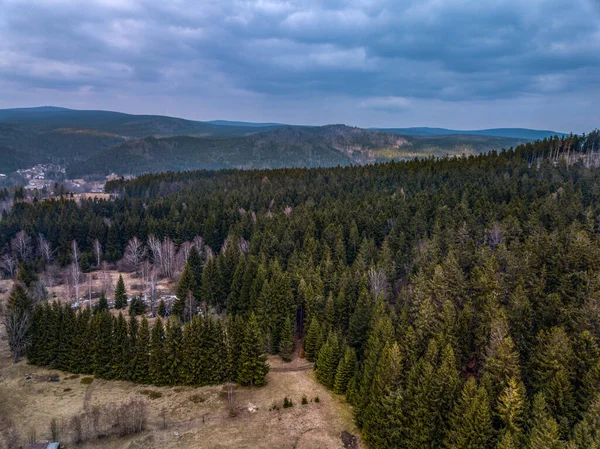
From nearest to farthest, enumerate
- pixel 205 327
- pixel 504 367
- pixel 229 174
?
pixel 504 367, pixel 205 327, pixel 229 174

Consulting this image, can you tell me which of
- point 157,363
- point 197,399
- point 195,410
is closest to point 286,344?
point 197,399

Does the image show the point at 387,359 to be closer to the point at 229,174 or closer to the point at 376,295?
the point at 376,295

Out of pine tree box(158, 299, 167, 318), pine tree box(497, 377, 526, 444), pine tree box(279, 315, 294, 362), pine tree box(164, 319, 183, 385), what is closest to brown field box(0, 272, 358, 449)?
pine tree box(164, 319, 183, 385)

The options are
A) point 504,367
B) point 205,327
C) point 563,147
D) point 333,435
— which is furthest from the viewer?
point 563,147

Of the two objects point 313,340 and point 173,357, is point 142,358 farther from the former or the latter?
point 313,340

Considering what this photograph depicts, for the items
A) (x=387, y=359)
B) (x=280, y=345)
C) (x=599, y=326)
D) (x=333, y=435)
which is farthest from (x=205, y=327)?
(x=599, y=326)

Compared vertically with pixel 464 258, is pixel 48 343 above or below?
below
